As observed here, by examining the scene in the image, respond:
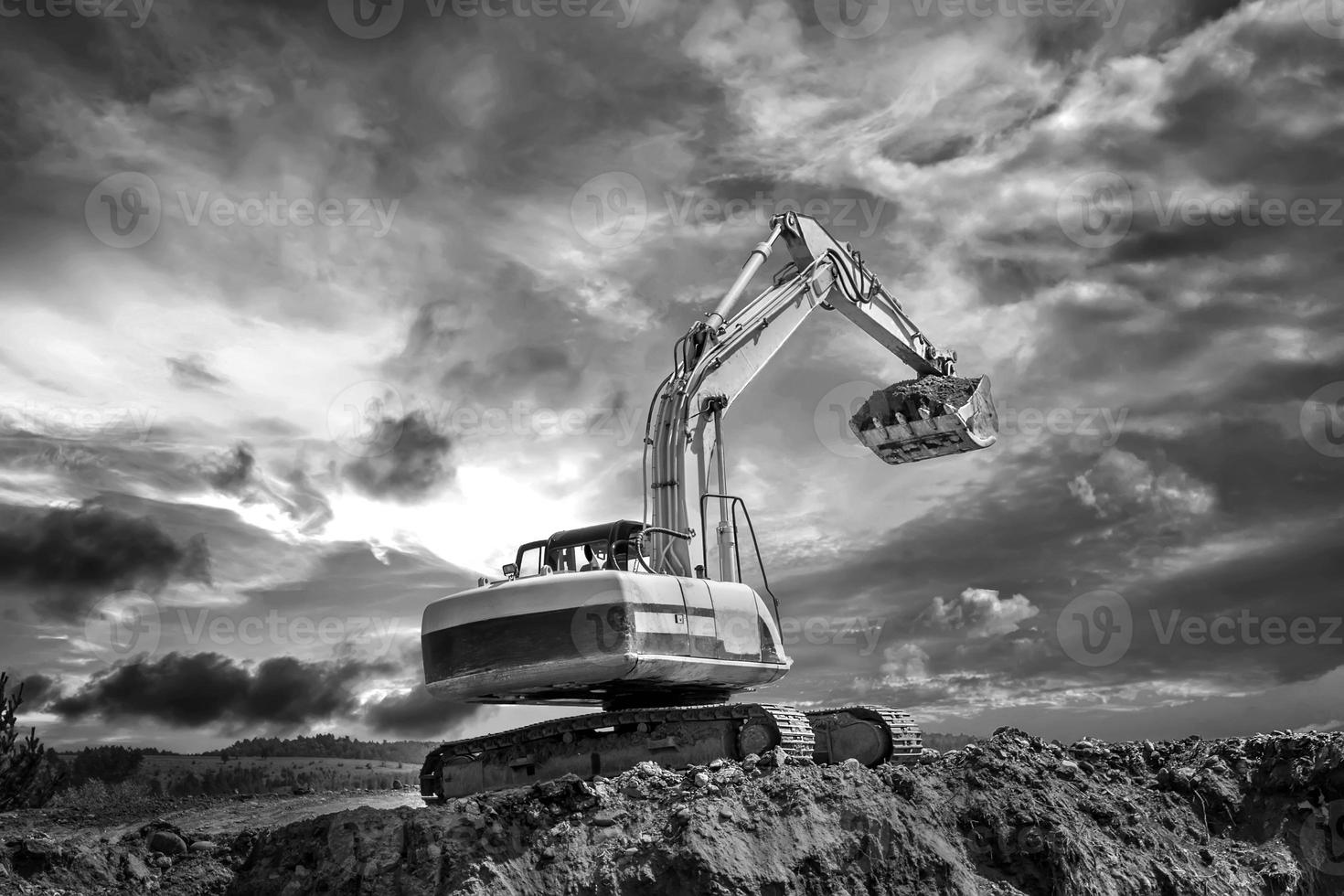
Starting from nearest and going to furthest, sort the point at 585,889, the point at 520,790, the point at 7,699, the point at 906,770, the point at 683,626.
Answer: the point at 585,889, the point at 520,790, the point at 906,770, the point at 683,626, the point at 7,699

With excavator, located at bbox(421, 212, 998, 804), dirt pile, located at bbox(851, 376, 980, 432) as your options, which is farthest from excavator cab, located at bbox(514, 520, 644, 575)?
dirt pile, located at bbox(851, 376, 980, 432)

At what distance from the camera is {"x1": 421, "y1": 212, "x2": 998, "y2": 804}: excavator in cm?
863

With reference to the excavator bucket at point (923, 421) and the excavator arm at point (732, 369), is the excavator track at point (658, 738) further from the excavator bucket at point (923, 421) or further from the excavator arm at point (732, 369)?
the excavator bucket at point (923, 421)

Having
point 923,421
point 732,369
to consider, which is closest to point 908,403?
point 923,421

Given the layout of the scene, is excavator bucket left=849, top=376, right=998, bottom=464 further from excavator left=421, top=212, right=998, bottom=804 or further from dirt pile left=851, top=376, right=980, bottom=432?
excavator left=421, top=212, right=998, bottom=804

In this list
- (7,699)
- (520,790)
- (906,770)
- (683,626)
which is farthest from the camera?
(7,699)

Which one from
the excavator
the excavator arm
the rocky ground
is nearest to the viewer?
the rocky ground

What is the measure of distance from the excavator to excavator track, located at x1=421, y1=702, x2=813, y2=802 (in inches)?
0.5

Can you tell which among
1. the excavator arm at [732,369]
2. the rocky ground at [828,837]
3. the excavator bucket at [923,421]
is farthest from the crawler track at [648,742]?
the excavator bucket at [923,421]

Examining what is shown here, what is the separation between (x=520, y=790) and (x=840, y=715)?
3.49m

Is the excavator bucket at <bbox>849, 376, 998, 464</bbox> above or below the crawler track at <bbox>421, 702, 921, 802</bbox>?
above

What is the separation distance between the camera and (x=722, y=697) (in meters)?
10.4

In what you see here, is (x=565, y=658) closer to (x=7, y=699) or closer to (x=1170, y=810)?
(x=1170, y=810)

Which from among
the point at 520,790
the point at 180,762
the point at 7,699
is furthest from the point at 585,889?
the point at 180,762
